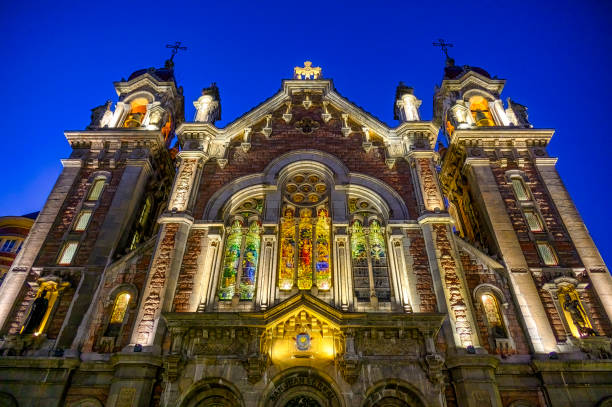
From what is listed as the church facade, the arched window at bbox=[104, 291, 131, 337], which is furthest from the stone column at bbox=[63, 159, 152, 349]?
the arched window at bbox=[104, 291, 131, 337]

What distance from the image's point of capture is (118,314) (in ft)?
49.4

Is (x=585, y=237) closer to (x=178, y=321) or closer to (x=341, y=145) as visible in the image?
(x=341, y=145)

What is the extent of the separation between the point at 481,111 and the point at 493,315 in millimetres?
13550

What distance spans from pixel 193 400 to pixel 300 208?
341 inches

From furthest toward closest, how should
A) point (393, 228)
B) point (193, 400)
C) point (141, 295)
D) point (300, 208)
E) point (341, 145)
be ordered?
point (341, 145) < point (300, 208) < point (393, 228) < point (141, 295) < point (193, 400)

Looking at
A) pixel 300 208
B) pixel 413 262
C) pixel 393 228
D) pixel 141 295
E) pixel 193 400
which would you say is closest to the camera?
pixel 193 400

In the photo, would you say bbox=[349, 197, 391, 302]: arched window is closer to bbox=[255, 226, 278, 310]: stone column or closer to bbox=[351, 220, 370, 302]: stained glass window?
bbox=[351, 220, 370, 302]: stained glass window

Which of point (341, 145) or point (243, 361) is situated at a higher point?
point (341, 145)

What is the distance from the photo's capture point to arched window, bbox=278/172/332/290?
15906mm

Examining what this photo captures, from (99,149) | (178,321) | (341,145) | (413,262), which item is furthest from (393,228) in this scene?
(99,149)

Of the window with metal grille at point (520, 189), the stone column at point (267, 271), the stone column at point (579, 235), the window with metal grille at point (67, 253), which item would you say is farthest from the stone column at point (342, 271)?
the window with metal grille at point (67, 253)

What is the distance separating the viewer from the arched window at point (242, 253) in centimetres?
1568

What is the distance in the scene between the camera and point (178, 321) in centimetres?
1341

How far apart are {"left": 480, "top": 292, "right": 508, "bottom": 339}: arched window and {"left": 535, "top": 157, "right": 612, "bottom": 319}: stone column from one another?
3.67m
